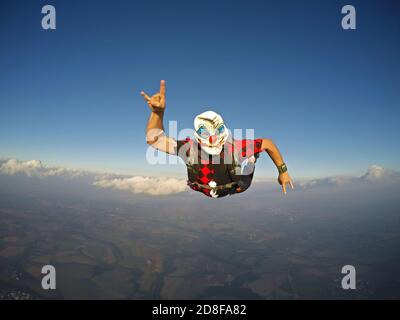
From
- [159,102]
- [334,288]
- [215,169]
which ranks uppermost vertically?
[159,102]

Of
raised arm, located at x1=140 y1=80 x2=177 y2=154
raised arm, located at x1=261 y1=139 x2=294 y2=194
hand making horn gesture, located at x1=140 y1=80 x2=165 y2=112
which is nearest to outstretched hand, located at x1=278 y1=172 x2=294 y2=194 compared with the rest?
raised arm, located at x1=261 y1=139 x2=294 y2=194

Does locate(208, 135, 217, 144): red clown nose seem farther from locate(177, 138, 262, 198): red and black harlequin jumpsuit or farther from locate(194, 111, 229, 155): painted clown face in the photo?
locate(177, 138, 262, 198): red and black harlequin jumpsuit

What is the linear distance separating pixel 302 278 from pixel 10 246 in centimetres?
16589

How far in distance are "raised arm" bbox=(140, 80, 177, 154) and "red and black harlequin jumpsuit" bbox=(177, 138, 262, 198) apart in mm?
165

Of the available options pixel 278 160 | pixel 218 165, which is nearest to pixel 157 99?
pixel 218 165

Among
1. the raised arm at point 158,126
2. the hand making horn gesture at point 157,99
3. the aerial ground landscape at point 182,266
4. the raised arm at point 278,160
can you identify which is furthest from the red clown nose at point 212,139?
the aerial ground landscape at point 182,266

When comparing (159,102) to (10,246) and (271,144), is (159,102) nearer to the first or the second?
(271,144)

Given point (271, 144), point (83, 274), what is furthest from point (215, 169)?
point (83, 274)

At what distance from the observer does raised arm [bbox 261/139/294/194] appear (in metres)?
3.88

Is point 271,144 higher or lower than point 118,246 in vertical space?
higher

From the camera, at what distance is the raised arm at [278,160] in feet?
12.7

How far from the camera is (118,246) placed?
168m

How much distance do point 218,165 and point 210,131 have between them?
59cm

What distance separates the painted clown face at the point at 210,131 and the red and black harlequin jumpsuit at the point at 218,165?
0.19 metres
